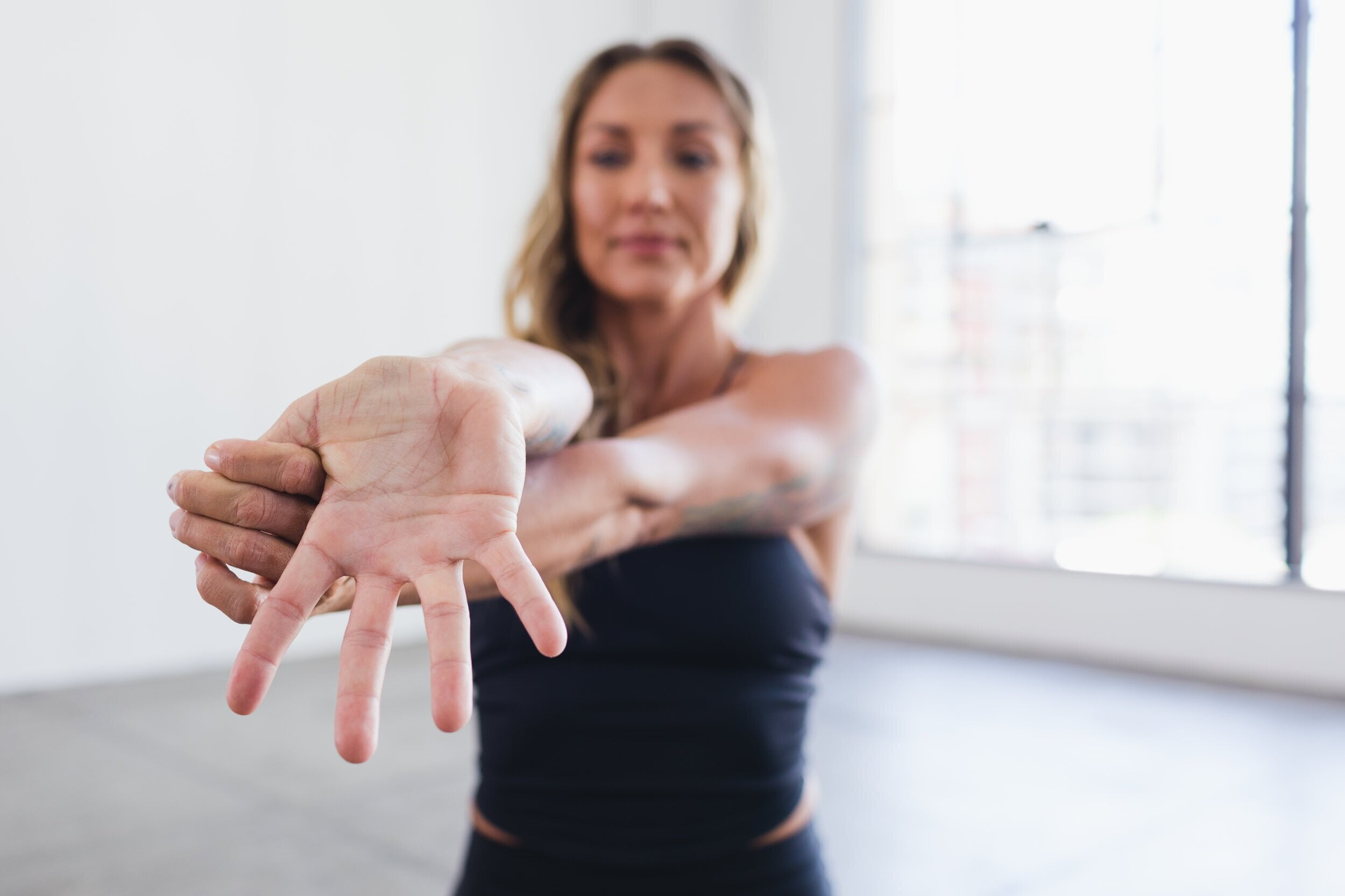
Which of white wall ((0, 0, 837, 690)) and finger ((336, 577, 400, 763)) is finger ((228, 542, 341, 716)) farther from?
white wall ((0, 0, 837, 690))

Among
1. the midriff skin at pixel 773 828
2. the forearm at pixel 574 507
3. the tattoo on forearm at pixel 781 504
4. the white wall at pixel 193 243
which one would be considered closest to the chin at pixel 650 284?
the tattoo on forearm at pixel 781 504

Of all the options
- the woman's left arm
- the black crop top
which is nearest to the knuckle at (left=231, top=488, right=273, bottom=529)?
the woman's left arm

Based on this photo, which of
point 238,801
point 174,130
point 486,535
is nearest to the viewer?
point 486,535

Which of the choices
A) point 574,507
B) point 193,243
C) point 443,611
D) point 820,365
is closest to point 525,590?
point 443,611

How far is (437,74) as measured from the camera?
15.9 feet

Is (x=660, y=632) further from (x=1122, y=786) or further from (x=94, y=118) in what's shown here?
(x=94, y=118)

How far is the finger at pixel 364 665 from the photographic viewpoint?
493mm

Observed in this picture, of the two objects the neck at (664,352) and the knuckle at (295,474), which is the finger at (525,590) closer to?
the knuckle at (295,474)

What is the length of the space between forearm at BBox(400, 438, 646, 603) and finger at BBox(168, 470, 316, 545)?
20cm

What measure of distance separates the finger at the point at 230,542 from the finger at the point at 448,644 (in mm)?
99

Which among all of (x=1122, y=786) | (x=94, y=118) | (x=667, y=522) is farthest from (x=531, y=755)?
(x=94, y=118)

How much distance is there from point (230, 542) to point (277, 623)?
8cm

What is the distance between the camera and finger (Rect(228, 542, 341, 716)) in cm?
50

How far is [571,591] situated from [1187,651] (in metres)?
3.97
